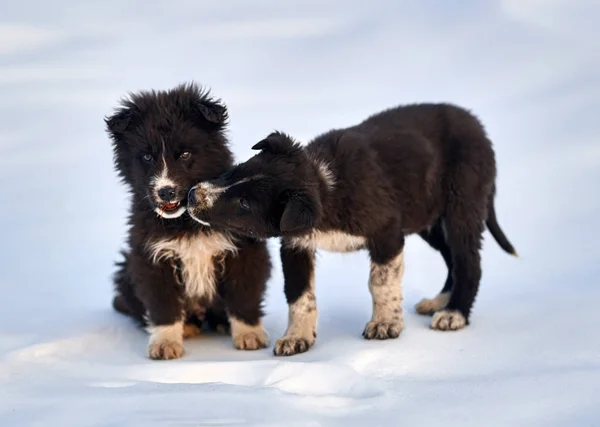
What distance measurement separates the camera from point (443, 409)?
4348mm

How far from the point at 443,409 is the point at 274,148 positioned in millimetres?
2383

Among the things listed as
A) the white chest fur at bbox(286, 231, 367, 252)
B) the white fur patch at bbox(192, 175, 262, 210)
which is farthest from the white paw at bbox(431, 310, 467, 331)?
the white fur patch at bbox(192, 175, 262, 210)

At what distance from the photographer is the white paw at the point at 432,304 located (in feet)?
24.1

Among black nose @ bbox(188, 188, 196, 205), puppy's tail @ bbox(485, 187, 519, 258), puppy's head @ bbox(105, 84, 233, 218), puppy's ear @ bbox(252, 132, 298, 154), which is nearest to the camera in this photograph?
black nose @ bbox(188, 188, 196, 205)

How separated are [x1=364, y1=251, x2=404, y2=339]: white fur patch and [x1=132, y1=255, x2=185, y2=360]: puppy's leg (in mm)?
1392

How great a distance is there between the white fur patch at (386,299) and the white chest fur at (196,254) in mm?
1074

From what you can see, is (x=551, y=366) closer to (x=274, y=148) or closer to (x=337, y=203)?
(x=337, y=203)

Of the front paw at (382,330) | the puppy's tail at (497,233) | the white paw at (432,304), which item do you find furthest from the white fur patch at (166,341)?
the puppy's tail at (497,233)

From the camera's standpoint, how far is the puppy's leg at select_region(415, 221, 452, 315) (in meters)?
7.36

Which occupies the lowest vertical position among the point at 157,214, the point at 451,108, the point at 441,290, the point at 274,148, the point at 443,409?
the point at 443,409

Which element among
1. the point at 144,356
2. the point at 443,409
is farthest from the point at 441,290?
the point at 443,409

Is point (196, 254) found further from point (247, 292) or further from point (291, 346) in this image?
point (291, 346)

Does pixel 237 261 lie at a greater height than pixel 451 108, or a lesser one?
lesser

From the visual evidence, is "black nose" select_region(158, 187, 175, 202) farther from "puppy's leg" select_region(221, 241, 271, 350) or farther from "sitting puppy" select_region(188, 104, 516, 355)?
"puppy's leg" select_region(221, 241, 271, 350)
